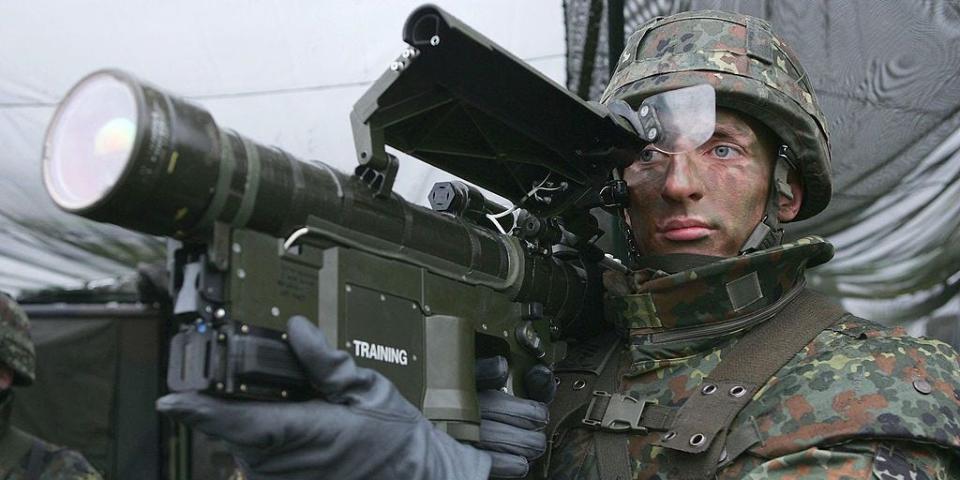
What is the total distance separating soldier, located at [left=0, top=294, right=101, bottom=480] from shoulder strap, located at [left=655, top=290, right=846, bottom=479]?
316cm

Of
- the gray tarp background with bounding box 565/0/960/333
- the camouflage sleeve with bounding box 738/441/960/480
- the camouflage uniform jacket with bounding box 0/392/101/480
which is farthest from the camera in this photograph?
the camouflage uniform jacket with bounding box 0/392/101/480

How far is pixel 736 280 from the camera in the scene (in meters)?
2.30

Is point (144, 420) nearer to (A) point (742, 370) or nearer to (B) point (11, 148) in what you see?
(B) point (11, 148)

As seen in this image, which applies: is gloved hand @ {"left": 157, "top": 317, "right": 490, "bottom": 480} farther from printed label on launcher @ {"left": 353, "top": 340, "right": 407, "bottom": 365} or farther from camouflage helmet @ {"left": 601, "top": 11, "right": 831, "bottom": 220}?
camouflage helmet @ {"left": 601, "top": 11, "right": 831, "bottom": 220}

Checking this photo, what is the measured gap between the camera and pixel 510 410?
2.02 metres

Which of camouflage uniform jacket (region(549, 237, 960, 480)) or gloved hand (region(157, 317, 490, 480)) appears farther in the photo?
camouflage uniform jacket (region(549, 237, 960, 480))

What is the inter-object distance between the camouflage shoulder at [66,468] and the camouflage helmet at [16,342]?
0.38m

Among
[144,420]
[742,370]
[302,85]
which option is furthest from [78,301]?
[742,370]

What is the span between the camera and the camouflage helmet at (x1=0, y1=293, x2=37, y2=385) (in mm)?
4395

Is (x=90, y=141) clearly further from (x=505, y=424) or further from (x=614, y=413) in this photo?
(x=614, y=413)

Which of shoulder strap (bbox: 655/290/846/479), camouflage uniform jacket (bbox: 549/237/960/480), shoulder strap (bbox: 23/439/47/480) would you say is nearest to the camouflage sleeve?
camouflage uniform jacket (bbox: 549/237/960/480)

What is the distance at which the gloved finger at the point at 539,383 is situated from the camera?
2.16 metres

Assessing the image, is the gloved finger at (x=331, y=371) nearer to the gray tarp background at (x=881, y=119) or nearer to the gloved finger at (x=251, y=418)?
the gloved finger at (x=251, y=418)

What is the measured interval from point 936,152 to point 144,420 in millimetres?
3893
